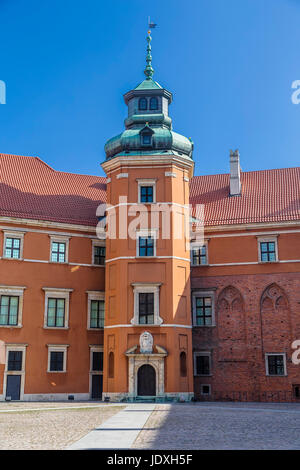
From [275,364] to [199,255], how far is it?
7775mm

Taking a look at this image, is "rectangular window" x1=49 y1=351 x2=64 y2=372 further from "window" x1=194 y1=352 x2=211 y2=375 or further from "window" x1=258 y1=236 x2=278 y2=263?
"window" x1=258 y1=236 x2=278 y2=263

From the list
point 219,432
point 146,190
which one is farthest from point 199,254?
point 219,432

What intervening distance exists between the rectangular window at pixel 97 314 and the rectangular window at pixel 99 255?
7.95 feet

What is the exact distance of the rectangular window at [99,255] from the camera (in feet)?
112

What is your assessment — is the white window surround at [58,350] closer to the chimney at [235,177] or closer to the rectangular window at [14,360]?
the rectangular window at [14,360]

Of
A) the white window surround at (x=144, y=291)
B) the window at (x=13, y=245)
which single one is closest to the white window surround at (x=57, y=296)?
the window at (x=13, y=245)

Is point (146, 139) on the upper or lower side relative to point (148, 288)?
upper

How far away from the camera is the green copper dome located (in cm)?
3275

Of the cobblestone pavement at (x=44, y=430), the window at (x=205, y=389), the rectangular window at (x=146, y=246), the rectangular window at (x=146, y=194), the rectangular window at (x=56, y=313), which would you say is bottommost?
the cobblestone pavement at (x=44, y=430)

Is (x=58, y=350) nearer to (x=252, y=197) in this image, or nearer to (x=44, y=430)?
(x=252, y=197)

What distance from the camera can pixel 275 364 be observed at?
103 ft

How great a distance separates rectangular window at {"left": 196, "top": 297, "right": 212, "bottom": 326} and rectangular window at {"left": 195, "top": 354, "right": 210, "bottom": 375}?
6.28ft

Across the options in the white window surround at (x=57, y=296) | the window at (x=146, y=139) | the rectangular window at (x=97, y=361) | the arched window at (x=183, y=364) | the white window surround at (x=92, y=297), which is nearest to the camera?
the arched window at (x=183, y=364)

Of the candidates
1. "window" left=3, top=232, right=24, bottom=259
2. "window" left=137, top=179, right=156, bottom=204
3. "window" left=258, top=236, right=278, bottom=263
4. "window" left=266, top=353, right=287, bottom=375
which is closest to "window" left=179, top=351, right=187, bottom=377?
"window" left=266, top=353, right=287, bottom=375
